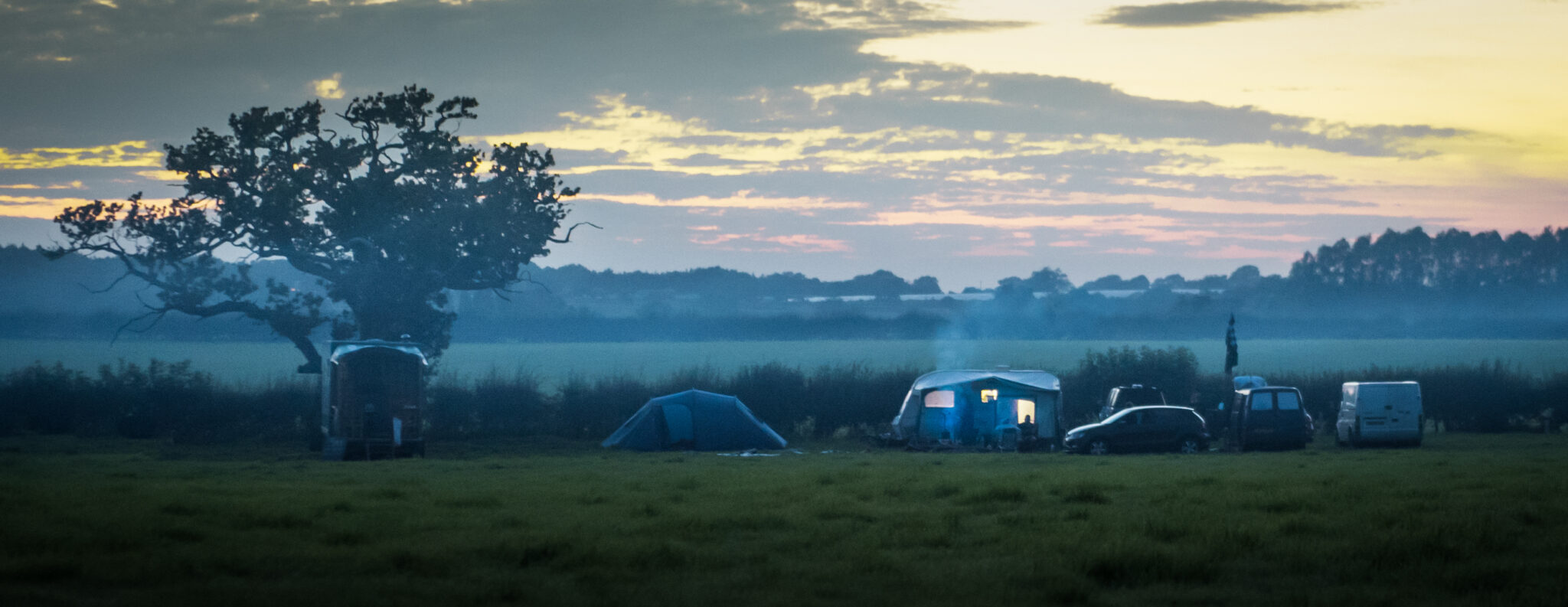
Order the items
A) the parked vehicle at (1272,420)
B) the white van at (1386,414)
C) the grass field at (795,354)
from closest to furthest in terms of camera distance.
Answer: the parked vehicle at (1272,420) < the white van at (1386,414) < the grass field at (795,354)

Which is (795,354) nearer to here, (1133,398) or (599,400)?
(599,400)

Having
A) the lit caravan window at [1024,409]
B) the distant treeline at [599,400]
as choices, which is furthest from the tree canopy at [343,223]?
the lit caravan window at [1024,409]

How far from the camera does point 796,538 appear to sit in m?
12.9

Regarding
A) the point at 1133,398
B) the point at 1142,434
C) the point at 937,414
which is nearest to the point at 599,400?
the point at 937,414

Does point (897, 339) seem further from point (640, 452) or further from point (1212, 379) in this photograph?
point (640, 452)

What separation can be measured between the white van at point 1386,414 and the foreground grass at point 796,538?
10683mm

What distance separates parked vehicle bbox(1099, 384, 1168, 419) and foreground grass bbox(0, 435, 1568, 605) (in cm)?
1538

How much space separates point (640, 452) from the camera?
32469 mm

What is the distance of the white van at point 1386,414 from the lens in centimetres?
3209

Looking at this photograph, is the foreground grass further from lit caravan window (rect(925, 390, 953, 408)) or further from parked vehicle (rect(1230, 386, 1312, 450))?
lit caravan window (rect(925, 390, 953, 408))

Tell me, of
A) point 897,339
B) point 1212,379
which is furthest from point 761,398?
point 897,339

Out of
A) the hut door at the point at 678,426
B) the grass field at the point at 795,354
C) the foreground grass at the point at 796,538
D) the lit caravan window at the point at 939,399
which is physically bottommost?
the foreground grass at the point at 796,538

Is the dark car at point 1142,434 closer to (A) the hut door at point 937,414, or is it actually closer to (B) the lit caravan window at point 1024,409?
(B) the lit caravan window at point 1024,409

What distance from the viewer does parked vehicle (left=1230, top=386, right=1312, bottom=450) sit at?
3158 cm
